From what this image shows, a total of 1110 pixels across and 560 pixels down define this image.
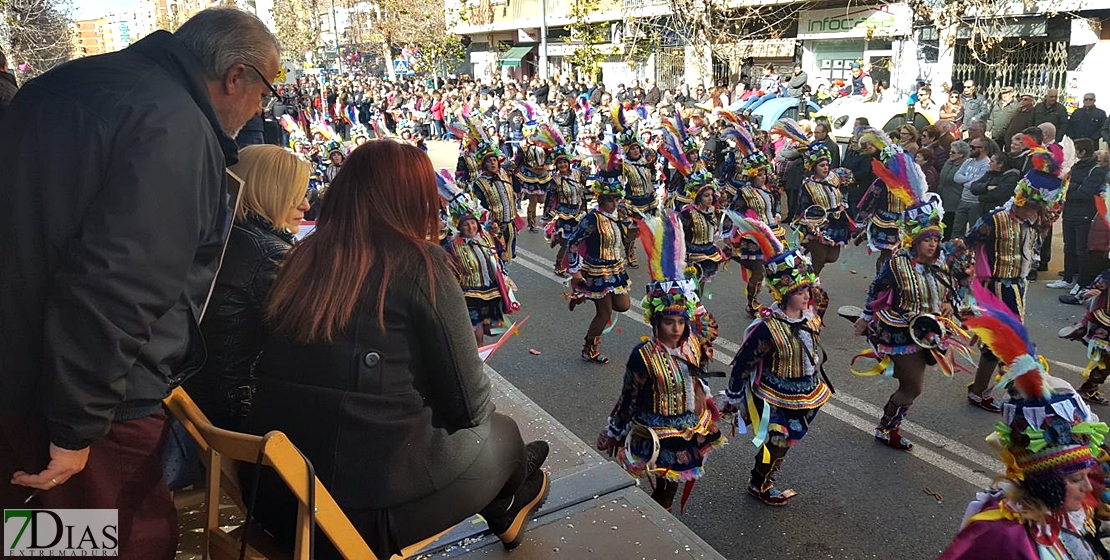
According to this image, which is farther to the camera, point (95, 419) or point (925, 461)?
point (925, 461)

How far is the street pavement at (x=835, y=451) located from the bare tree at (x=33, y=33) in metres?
11.4

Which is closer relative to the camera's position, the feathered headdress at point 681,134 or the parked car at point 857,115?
the feathered headdress at point 681,134

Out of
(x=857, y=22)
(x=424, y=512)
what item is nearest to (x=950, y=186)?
(x=424, y=512)

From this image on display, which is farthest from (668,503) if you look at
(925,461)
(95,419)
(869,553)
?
(95,419)

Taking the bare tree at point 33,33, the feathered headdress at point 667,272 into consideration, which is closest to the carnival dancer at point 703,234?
the feathered headdress at point 667,272

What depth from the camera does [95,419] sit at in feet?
5.74

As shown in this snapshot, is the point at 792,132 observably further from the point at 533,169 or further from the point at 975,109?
the point at 975,109

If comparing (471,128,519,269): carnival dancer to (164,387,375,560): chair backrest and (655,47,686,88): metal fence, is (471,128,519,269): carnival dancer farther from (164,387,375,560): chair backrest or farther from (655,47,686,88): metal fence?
(655,47,686,88): metal fence

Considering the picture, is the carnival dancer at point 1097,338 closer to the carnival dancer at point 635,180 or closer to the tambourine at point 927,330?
the tambourine at point 927,330

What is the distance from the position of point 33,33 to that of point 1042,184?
24.4 metres

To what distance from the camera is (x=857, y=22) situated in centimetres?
2262

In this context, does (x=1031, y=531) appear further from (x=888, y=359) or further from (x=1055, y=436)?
(x=888, y=359)

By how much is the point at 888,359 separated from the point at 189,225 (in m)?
4.75

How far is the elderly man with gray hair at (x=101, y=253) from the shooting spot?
1.69 metres
